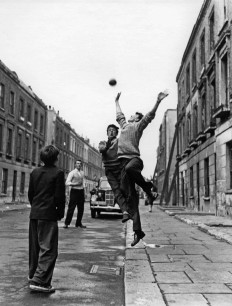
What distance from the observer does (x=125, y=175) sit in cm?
557

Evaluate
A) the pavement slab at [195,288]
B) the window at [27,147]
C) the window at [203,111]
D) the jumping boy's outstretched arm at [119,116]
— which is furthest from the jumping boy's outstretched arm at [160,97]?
the window at [27,147]

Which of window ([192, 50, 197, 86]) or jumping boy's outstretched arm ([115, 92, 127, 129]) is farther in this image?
window ([192, 50, 197, 86])

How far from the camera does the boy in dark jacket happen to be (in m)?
3.67

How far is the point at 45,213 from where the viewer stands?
12.1 ft

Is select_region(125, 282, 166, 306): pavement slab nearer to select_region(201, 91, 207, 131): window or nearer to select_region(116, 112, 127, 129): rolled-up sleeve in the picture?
select_region(116, 112, 127, 129): rolled-up sleeve

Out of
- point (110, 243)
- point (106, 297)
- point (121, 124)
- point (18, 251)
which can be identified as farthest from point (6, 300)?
point (110, 243)

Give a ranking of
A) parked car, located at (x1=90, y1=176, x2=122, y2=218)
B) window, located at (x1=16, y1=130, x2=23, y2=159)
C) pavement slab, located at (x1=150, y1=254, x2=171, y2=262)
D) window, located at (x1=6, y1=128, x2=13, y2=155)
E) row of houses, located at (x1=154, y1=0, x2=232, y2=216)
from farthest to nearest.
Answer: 1. window, located at (x1=16, y1=130, x2=23, y2=159)
2. window, located at (x1=6, y1=128, x2=13, y2=155)
3. parked car, located at (x1=90, y1=176, x2=122, y2=218)
4. row of houses, located at (x1=154, y1=0, x2=232, y2=216)
5. pavement slab, located at (x1=150, y1=254, x2=171, y2=262)

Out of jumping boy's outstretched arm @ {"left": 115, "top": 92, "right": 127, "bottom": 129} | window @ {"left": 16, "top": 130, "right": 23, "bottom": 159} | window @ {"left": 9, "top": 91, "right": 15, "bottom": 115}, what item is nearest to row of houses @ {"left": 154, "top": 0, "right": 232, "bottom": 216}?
jumping boy's outstretched arm @ {"left": 115, "top": 92, "right": 127, "bottom": 129}

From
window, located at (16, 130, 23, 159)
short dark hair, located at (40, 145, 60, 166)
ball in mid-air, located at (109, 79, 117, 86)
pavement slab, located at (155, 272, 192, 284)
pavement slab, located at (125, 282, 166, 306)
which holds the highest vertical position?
window, located at (16, 130, 23, 159)

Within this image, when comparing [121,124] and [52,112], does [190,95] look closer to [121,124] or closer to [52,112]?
[121,124]

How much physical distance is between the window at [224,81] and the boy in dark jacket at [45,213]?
11.9 meters

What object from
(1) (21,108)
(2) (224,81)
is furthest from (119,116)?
(1) (21,108)

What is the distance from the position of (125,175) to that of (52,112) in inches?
1677

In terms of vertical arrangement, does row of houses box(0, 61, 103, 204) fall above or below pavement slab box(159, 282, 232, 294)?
above
